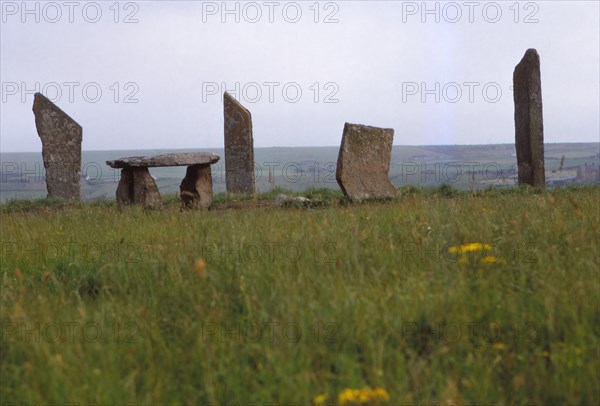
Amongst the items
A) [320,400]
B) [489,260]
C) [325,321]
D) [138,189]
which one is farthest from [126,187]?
[320,400]

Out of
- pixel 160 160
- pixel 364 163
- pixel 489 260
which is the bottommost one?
pixel 489 260

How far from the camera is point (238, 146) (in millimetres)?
20547

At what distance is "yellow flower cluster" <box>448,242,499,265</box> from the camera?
5.49m

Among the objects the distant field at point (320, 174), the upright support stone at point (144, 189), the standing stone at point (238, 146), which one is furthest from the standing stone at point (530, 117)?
the upright support stone at point (144, 189)

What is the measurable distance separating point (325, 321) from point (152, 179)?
11.8 m

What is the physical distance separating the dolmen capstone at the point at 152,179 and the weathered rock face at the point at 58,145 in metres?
4.21

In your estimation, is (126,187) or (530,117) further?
(530,117)

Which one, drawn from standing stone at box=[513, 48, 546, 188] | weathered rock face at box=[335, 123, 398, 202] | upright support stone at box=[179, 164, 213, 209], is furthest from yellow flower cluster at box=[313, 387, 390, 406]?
standing stone at box=[513, 48, 546, 188]

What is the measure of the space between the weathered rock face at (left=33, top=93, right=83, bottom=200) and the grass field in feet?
44.2

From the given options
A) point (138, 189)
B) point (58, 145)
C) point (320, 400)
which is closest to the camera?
point (320, 400)

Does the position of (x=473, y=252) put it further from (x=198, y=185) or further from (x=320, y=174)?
(x=320, y=174)

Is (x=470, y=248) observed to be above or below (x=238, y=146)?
below

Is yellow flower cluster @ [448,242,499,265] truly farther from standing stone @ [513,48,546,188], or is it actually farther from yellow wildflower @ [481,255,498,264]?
standing stone @ [513,48,546,188]

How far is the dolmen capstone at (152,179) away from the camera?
1502 cm
